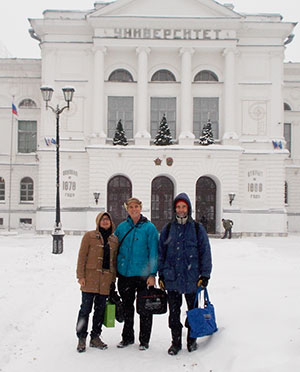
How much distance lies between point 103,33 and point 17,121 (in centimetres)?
1063

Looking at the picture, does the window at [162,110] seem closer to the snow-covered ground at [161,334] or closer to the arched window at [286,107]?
the arched window at [286,107]

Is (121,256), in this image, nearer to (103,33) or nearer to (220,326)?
(220,326)

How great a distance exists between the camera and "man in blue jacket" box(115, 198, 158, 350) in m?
6.36

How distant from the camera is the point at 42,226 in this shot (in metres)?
→ 28.6

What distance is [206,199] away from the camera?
29.5m

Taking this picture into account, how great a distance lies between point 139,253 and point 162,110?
2435 centimetres

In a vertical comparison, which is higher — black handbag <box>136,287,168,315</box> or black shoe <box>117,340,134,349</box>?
black handbag <box>136,287,168,315</box>

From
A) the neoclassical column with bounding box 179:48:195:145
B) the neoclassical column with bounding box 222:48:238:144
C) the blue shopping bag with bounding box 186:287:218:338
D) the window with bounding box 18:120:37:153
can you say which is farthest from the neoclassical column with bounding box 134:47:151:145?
the blue shopping bag with bounding box 186:287:218:338

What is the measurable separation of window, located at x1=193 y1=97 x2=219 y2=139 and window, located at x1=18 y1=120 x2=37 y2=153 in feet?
43.1

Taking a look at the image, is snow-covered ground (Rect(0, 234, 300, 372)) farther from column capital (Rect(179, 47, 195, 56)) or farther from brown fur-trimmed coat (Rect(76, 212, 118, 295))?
column capital (Rect(179, 47, 195, 56))

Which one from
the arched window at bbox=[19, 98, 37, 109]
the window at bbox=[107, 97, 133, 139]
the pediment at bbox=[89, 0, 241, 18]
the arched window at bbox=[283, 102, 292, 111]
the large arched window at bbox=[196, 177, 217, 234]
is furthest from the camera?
the arched window at bbox=[283, 102, 292, 111]

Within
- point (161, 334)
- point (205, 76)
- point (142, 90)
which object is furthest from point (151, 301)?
point (205, 76)

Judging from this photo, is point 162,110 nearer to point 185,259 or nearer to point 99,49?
point 99,49

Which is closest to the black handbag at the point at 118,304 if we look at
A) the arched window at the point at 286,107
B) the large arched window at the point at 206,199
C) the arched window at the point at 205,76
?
the large arched window at the point at 206,199
